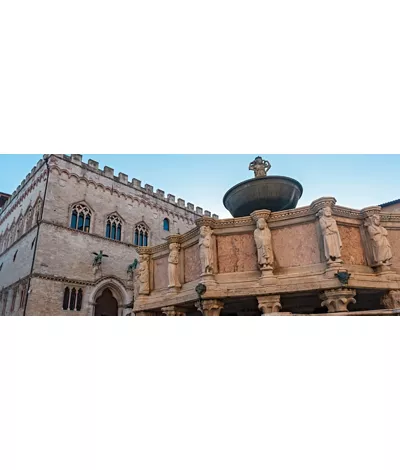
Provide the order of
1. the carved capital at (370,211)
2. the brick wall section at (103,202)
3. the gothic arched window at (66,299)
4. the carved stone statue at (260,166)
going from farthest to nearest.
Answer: the brick wall section at (103,202) → the gothic arched window at (66,299) → the carved stone statue at (260,166) → the carved capital at (370,211)

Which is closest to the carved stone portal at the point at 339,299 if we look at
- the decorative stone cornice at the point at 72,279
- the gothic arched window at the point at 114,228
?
the decorative stone cornice at the point at 72,279

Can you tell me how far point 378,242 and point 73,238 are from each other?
18642mm

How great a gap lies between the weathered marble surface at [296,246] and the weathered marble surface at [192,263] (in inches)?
56.3

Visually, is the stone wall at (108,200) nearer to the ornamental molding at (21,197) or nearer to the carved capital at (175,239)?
the ornamental molding at (21,197)

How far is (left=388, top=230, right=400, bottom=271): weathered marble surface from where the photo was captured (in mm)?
5434

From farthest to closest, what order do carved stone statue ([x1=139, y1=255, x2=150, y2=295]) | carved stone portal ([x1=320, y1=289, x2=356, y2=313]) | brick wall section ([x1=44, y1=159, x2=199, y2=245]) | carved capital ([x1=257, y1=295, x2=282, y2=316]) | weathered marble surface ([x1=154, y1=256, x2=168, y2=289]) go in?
brick wall section ([x1=44, y1=159, x2=199, y2=245]), carved stone statue ([x1=139, y1=255, x2=150, y2=295]), weathered marble surface ([x1=154, y1=256, x2=168, y2=289]), carved capital ([x1=257, y1=295, x2=282, y2=316]), carved stone portal ([x1=320, y1=289, x2=356, y2=313])

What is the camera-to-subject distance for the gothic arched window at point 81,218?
827 inches

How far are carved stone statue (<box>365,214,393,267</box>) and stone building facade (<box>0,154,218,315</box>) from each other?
14.8m

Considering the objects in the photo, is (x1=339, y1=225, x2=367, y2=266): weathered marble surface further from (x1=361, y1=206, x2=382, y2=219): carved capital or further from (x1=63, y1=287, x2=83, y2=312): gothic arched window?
(x1=63, y1=287, x2=83, y2=312): gothic arched window

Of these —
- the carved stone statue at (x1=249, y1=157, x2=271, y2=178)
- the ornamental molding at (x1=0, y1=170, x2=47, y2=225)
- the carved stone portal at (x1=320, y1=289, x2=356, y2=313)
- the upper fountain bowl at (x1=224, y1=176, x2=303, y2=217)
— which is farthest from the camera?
the ornamental molding at (x1=0, y1=170, x2=47, y2=225)

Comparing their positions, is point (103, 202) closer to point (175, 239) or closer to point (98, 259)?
point (98, 259)

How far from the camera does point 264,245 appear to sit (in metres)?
5.34

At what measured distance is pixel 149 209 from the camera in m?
25.8

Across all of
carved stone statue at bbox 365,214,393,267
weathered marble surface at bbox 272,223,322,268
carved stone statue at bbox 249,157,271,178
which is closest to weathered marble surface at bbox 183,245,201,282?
weathered marble surface at bbox 272,223,322,268
